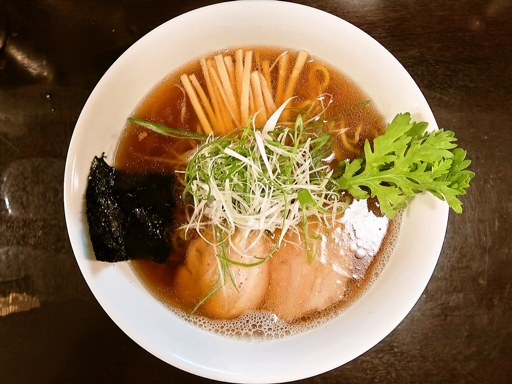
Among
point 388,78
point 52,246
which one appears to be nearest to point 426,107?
point 388,78

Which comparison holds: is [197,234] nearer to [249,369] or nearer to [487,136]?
[249,369]

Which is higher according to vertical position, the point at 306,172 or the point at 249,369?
the point at 306,172

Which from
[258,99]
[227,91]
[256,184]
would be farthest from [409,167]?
[227,91]

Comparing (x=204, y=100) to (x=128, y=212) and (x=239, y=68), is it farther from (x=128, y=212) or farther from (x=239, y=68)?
(x=128, y=212)

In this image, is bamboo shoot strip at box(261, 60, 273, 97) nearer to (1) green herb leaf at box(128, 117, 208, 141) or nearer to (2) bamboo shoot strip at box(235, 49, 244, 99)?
(2) bamboo shoot strip at box(235, 49, 244, 99)

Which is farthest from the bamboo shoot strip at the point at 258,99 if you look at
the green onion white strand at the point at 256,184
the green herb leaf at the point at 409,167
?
the green herb leaf at the point at 409,167

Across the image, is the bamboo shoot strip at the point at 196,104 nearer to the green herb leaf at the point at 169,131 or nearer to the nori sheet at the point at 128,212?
the green herb leaf at the point at 169,131
